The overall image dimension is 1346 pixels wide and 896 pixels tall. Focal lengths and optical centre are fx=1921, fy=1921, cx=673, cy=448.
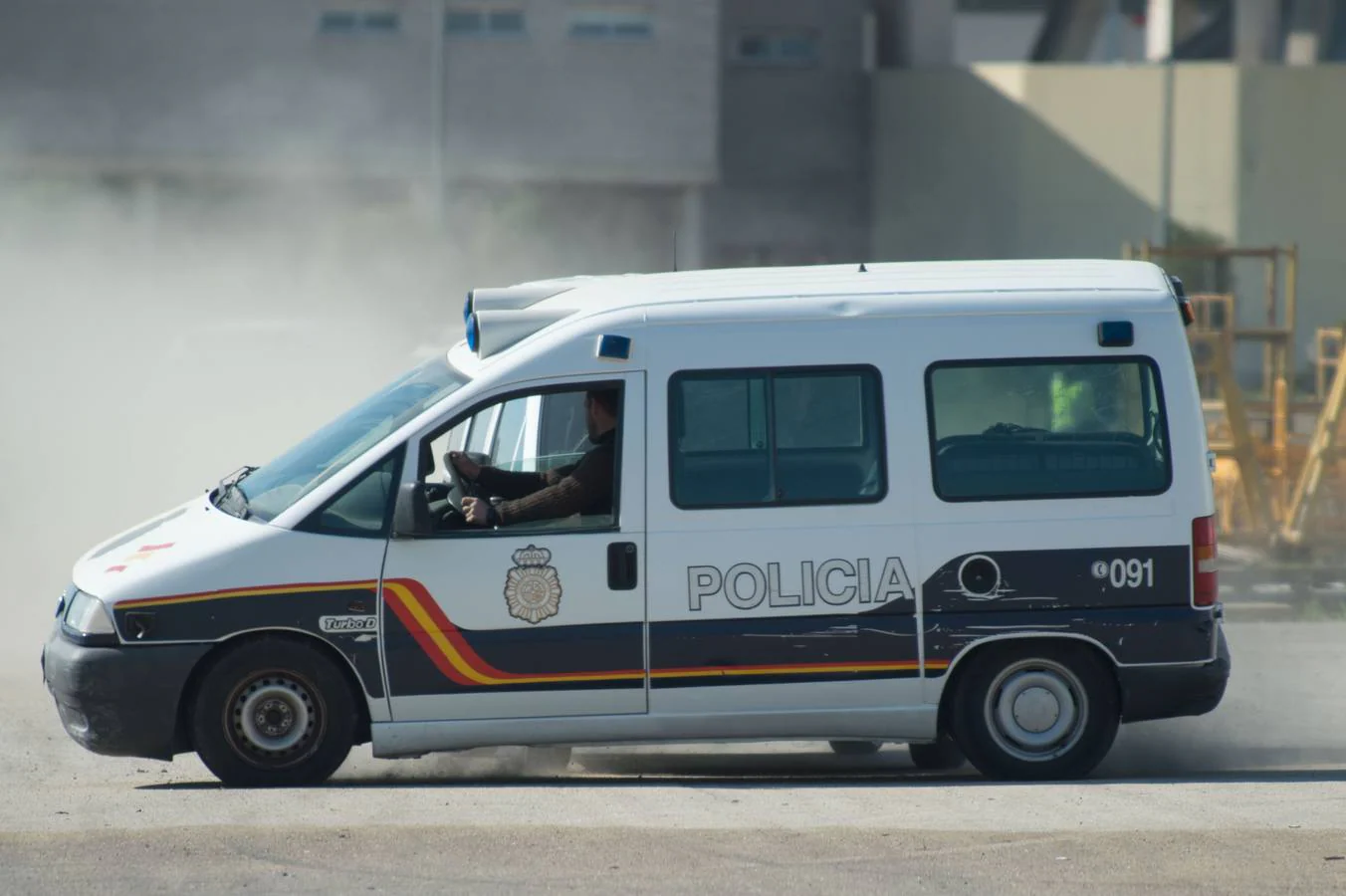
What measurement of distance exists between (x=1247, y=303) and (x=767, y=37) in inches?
491

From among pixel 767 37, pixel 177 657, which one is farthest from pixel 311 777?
pixel 767 37

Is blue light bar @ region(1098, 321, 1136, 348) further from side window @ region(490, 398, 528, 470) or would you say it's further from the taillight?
side window @ region(490, 398, 528, 470)

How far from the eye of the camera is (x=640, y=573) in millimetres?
7172

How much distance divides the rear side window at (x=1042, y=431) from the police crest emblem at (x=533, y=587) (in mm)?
1544

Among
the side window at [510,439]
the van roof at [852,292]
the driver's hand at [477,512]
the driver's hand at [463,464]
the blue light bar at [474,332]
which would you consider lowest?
the driver's hand at [477,512]

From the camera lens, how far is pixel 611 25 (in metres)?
39.5

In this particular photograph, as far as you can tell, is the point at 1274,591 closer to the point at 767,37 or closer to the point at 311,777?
the point at 311,777

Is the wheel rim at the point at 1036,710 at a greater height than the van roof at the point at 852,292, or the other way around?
the van roof at the point at 852,292

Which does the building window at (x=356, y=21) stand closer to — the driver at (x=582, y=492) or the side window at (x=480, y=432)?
the side window at (x=480, y=432)

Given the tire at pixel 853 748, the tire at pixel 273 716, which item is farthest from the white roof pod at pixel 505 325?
the tire at pixel 853 748

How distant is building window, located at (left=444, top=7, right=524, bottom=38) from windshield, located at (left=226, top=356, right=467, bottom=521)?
32.4 metres

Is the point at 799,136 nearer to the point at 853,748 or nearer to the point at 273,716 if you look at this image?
the point at 853,748

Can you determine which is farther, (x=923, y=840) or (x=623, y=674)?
(x=623, y=674)

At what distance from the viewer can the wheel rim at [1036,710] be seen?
7.42 meters
